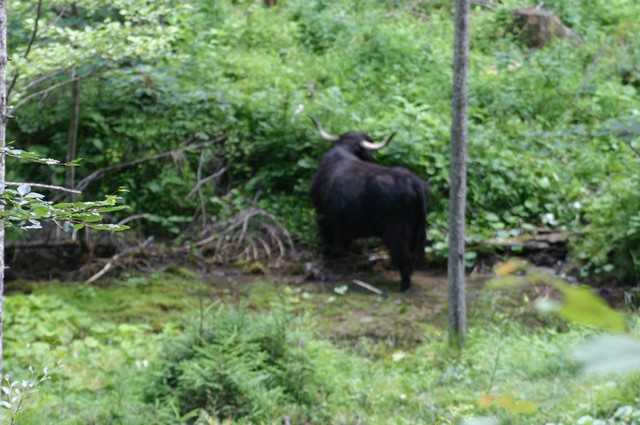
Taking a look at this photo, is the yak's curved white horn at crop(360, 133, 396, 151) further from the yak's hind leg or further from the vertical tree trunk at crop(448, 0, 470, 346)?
the vertical tree trunk at crop(448, 0, 470, 346)

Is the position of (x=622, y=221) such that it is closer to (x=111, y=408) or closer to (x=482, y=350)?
(x=482, y=350)

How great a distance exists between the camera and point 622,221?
317 inches

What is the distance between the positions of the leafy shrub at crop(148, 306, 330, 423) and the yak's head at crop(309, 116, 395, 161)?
14.3 feet

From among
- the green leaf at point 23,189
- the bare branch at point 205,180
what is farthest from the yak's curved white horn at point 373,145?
the green leaf at point 23,189

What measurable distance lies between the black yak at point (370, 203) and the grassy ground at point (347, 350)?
490mm

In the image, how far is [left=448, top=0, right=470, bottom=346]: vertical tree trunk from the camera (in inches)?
229

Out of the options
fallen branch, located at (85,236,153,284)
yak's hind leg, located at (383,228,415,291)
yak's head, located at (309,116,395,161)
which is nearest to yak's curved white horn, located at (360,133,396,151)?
yak's head, located at (309,116,395,161)

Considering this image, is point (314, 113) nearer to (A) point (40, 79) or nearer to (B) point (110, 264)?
(B) point (110, 264)

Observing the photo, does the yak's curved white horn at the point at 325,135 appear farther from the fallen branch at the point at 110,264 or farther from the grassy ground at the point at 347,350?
the fallen branch at the point at 110,264

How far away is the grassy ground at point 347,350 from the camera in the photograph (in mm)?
4711

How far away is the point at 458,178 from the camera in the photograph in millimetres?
6098

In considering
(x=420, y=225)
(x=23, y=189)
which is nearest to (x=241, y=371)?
(x=23, y=189)

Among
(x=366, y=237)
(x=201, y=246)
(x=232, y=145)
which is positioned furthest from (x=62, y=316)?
(x=232, y=145)

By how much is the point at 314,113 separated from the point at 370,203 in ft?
7.46
